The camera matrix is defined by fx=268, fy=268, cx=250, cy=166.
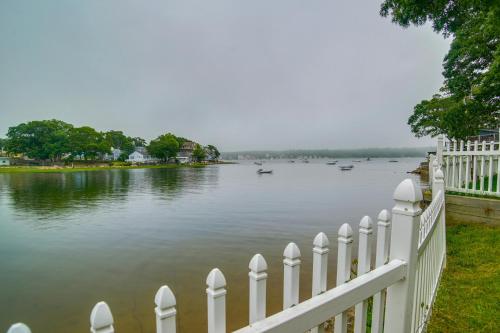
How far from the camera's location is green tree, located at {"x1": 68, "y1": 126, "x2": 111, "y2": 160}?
221 ft

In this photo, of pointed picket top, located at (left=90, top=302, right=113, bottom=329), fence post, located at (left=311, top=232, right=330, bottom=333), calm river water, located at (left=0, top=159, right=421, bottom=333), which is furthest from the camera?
calm river water, located at (left=0, top=159, right=421, bottom=333)

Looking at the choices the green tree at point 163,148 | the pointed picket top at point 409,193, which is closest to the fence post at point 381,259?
the pointed picket top at point 409,193

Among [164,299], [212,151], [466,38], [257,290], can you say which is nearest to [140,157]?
[212,151]

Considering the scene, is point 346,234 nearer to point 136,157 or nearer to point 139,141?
point 136,157

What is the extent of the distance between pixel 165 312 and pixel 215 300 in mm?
204

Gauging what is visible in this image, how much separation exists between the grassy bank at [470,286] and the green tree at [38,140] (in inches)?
3091

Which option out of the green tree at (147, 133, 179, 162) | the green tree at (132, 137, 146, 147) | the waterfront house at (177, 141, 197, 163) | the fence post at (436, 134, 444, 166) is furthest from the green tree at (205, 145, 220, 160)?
the fence post at (436, 134, 444, 166)

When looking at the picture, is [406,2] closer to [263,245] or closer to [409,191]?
[409,191]

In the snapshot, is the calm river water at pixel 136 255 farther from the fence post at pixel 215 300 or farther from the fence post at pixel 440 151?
the fence post at pixel 215 300

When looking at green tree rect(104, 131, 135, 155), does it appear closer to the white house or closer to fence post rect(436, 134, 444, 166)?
the white house

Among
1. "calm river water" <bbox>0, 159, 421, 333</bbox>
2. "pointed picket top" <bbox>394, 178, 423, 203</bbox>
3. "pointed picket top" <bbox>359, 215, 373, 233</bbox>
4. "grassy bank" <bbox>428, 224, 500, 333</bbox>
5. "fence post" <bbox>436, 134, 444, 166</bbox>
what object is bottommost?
"calm river water" <bbox>0, 159, 421, 333</bbox>

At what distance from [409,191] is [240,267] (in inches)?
222

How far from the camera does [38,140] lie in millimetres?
68438

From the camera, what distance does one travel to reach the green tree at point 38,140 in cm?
6631
